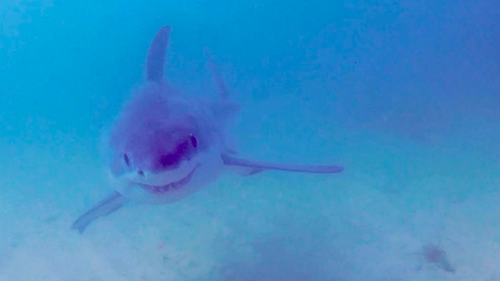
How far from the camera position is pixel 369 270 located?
4.02m

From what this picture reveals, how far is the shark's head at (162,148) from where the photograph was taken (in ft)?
8.27

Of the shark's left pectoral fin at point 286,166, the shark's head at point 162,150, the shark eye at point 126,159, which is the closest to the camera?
the shark's head at point 162,150

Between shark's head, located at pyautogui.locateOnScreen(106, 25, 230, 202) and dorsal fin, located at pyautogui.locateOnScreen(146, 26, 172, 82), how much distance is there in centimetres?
70

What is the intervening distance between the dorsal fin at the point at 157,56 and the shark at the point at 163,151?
210 millimetres

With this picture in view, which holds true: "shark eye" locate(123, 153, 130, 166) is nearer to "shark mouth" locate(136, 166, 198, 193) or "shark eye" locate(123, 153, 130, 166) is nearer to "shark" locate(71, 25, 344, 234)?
"shark" locate(71, 25, 344, 234)

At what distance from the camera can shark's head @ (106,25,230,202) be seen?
252 centimetres

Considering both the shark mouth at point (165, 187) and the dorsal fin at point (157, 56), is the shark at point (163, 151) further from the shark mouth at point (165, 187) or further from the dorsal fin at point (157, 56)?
the dorsal fin at point (157, 56)

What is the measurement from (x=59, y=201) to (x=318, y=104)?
905cm

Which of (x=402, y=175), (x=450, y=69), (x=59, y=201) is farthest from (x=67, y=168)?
(x=450, y=69)

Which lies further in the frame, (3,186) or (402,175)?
(3,186)

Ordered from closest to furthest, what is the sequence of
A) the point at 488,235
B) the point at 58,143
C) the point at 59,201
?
the point at 488,235 < the point at 59,201 < the point at 58,143

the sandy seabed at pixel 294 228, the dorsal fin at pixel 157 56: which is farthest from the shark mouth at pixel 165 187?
the dorsal fin at pixel 157 56

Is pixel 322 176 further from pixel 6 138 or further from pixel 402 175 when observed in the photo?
pixel 6 138

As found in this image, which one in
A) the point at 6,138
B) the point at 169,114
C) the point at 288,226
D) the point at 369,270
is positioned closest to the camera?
the point at 169,114
